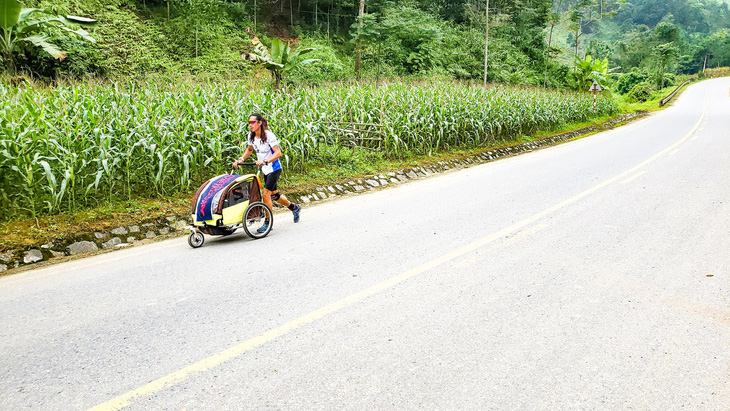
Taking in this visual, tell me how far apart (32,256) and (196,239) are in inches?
73.7

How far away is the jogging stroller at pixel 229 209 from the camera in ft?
19.5

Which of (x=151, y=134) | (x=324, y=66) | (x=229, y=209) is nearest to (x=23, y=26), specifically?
(x=151, y=134)

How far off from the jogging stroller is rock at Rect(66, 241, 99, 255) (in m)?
1.28

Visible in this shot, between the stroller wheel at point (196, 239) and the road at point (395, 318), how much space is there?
0.49 ft

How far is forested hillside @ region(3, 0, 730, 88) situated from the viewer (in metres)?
20.1

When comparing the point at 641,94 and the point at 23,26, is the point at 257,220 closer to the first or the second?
the point at 23,26

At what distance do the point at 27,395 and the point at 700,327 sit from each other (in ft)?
14.9

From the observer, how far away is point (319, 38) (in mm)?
31984

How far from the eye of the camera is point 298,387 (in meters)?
2.73

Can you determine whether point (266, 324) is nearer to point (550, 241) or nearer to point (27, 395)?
point (27, 395)

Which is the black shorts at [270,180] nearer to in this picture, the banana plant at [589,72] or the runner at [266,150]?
the runner at [266,150]

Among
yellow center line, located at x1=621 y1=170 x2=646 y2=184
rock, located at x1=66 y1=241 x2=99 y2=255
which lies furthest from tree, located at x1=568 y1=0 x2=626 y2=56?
rock, located at x1=66 y1=241 x2=99 y2=255

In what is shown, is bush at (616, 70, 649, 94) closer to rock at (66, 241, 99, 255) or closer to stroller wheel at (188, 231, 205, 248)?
stroller wheel at (188, 231, 205, 248)

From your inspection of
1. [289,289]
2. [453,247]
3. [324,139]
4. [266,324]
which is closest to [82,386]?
[266,324]
